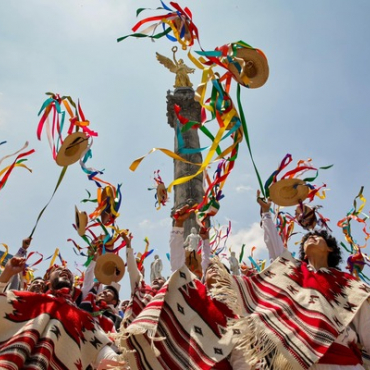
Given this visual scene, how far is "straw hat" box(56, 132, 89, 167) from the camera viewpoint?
16.6 feet

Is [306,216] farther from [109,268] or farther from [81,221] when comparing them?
[81,221]

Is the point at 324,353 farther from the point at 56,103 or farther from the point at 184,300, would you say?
the point at 56,103

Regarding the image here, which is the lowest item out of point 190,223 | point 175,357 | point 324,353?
point 324,353

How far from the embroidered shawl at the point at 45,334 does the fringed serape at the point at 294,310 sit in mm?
1257

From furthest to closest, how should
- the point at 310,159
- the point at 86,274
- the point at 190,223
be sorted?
the point at 190,223
the point at 310,159
the point at 86,274

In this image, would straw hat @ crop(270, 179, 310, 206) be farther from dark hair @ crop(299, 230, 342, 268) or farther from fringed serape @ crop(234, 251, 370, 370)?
fringed serape @ crop(234, 251, 370, 370)

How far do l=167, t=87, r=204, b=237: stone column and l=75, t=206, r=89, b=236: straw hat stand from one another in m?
13.9

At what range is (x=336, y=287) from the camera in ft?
10.6

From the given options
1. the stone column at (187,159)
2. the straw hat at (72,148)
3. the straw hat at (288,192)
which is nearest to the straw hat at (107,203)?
the straw hat at (72,148)

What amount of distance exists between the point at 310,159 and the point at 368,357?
9.77 ft

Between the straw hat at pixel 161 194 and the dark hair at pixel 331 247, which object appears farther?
the straw hat at pixel 161 194

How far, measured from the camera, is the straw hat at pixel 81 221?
6.00m

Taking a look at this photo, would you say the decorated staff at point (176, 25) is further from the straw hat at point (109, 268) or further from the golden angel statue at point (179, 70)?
the golden angel statue at point (179, 70)

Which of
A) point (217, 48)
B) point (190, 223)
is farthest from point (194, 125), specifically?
point (190, 223)
